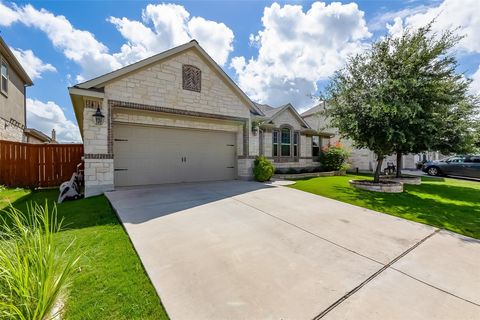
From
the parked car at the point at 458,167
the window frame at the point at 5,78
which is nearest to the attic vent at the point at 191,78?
the window frame at the point at 5,78

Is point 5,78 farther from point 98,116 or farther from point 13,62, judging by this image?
point 98,116

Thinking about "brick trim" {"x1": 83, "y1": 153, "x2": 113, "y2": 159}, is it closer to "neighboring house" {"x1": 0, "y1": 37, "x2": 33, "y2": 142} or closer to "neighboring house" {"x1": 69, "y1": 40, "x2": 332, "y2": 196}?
"neighboring house" {"x1": 69, "y1": 40, "x2": 332, "y2": 196}

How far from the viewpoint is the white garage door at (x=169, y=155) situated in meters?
8.59

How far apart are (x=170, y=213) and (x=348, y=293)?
3.95 m

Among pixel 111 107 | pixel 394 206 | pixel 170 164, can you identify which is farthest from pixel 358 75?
pixel 111 107

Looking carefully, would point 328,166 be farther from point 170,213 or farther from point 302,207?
point 170,213

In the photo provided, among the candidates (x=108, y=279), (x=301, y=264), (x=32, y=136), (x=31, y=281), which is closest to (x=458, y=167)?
(x=301, y=264)

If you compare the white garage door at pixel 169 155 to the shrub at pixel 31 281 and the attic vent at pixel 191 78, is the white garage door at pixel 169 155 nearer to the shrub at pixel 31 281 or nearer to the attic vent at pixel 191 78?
the attic vent at pixel 191 78

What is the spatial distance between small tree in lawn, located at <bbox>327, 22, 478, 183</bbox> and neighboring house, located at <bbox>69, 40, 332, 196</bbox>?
14.0ft

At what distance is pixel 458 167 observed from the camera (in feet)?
53.3

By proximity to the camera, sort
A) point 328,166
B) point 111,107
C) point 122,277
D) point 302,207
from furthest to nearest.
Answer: point 328,166, point 111,107, point 302,207, point 122,277

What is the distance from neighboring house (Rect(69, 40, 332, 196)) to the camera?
746cm

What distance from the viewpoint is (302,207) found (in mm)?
5949

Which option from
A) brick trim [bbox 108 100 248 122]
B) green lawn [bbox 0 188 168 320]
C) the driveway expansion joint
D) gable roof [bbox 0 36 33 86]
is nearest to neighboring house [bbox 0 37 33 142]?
gable roof [bbox 0 36 33 86]
